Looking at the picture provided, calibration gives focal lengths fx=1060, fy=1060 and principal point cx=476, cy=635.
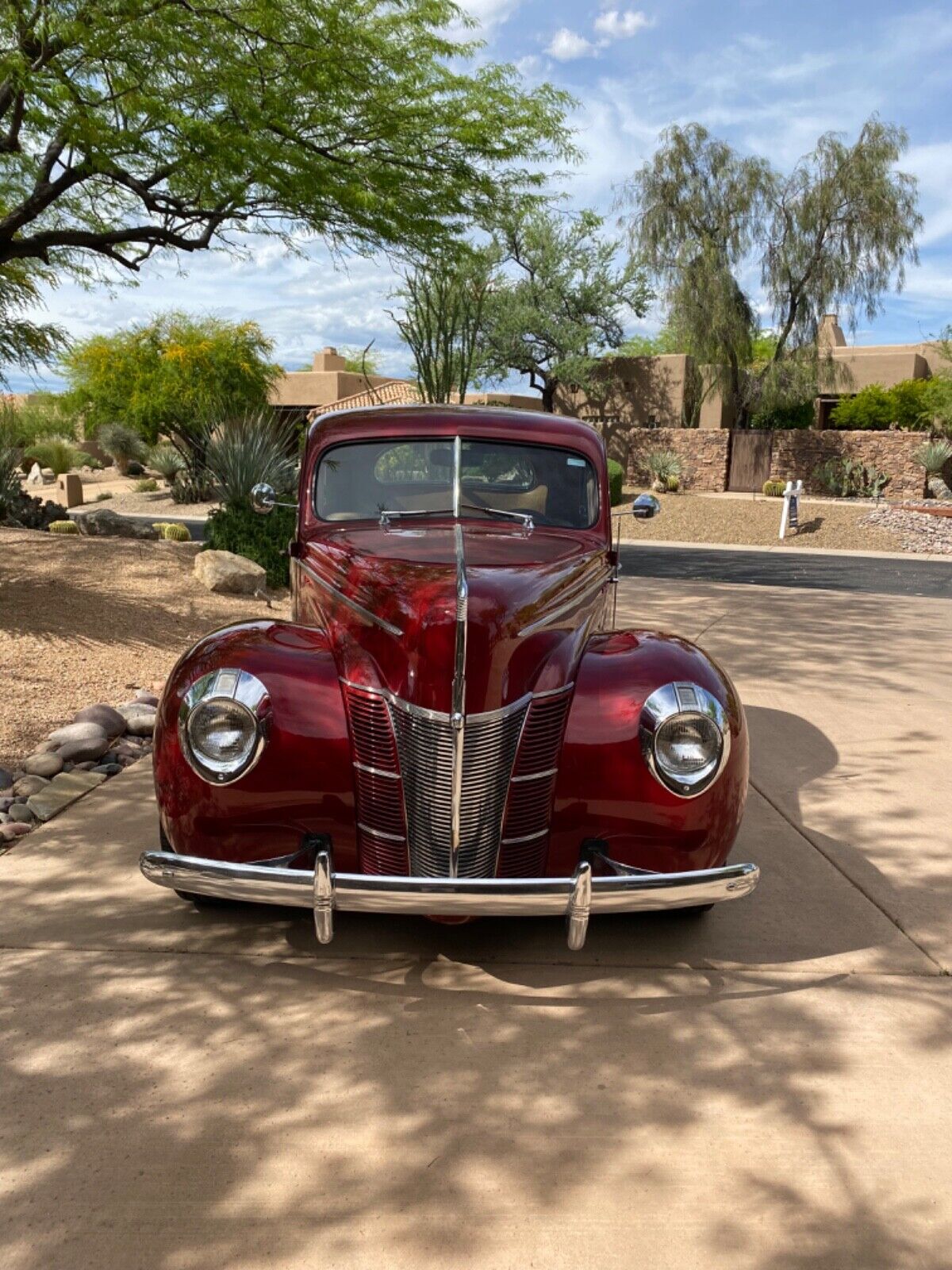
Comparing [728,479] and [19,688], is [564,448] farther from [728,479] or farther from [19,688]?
[728,479]

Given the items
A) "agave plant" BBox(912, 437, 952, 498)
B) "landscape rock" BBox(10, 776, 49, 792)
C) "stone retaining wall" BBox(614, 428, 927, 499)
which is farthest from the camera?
"stone retaining wall" BBox(614, 428, 927, 499)

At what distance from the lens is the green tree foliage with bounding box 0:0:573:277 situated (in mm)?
8727

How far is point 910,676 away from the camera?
7.87 metres

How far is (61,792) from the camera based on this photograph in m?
4.93

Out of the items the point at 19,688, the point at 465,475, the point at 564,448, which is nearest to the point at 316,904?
the point at 465,475

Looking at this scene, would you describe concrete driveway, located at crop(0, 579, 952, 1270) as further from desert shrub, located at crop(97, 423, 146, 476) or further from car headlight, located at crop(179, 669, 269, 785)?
desert shrub, located at crop(97, 423, 146, 476)

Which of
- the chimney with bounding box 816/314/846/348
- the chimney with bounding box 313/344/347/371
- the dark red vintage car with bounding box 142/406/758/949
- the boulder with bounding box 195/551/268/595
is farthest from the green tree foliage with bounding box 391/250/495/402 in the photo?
the chimney with bounding box 313/344/347/371

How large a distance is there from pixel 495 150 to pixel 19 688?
7.84 metres

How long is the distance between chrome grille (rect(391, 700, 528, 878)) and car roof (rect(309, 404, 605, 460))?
6.12 feet

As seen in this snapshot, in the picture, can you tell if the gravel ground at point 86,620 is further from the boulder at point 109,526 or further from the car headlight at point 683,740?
the car headlight at point 683,740

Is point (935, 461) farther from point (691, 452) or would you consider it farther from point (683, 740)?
point (683, 740)

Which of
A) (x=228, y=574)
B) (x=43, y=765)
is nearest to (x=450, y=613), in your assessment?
(x=43, y=765)

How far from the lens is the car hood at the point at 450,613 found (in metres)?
3.18

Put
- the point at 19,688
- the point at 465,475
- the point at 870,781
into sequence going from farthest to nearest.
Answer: the point at 19,688 < the point at 870,781 < the point at 465,475
